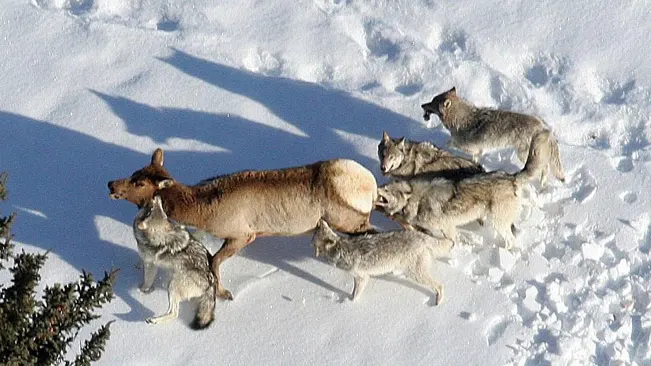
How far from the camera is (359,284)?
1001 centimetres

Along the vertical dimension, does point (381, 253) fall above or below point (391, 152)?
below

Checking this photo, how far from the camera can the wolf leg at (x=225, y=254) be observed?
10086mm

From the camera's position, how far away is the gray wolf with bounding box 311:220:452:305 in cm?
978

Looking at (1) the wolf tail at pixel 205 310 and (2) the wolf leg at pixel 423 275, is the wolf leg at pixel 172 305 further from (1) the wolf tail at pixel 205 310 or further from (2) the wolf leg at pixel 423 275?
(2) the wolf leg at pixel 423 275

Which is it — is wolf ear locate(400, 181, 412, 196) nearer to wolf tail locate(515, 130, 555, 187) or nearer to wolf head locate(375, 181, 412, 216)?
wolf head locate(375, 181, 412, 216)

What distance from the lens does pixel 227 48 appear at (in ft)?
40.9

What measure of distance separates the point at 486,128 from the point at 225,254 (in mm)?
3220

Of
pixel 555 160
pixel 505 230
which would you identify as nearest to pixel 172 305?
pixel 505 230

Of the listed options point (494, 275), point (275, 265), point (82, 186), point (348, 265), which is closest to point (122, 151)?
point (82, 186)

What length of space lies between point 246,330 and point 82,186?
9.14 ft

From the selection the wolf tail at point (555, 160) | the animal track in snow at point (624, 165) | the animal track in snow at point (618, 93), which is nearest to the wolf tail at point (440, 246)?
the wolf tail at point (555, 160)

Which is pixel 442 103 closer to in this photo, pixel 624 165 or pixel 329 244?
pixel 624 165

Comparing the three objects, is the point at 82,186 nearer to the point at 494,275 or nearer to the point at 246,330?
the point at 246,330

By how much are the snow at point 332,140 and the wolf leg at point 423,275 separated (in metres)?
0.21
